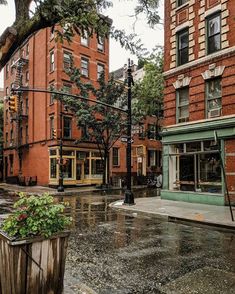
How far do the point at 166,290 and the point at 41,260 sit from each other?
7.60 ft

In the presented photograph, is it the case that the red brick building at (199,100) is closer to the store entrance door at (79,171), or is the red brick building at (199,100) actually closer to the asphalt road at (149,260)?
the asphalt road at (149,260)

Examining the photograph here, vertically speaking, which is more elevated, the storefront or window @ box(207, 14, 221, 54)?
window @ box(207, 14, 221, 54)

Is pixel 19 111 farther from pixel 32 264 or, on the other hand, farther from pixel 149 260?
pixel 32 264

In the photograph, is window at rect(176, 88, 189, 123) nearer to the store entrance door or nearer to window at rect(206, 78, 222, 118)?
window at rect(206, 78, 222, 118)

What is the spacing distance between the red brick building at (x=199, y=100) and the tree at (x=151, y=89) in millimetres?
10695

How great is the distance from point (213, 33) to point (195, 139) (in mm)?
5858

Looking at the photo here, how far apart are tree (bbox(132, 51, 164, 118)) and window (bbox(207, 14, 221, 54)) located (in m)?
12.9

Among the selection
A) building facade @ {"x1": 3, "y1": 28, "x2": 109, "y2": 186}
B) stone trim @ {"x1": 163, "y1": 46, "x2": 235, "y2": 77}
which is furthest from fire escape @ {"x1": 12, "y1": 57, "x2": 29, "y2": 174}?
stone trim @ {"x1": 163, "y1": 46, "x2": 235, "y2": 77}

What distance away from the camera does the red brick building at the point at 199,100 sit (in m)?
15.6

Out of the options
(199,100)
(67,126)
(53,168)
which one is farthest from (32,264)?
(67,126)

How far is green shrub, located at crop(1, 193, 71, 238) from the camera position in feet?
13.4

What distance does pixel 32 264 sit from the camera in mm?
3980

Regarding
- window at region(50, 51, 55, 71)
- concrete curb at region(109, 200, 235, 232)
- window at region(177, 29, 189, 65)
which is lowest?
concrete curb at region(109, 200, 235, 232)

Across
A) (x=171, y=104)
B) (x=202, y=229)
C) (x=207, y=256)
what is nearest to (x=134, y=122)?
(x=171, y=104)
